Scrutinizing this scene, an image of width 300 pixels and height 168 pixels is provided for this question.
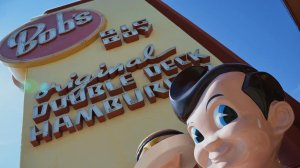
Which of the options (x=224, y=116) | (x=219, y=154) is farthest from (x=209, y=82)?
(x=219, y=154)

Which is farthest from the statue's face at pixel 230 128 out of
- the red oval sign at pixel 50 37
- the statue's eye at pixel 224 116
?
the red oval sign at pixel 50 37

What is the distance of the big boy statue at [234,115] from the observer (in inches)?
67.6

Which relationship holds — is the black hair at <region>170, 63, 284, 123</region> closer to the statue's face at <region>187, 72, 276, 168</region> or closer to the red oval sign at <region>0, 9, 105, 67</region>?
the statue's face at <region>187, 72, 276, 168</region>

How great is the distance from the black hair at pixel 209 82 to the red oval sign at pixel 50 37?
2.67 m

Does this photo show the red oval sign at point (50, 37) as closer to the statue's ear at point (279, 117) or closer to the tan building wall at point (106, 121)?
the tan building wall at point (106, 121)

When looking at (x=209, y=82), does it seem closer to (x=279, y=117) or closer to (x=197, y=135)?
(x=197, y=135)

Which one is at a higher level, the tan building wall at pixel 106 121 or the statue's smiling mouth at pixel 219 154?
the statue's smiling mouth at pixel 219 154

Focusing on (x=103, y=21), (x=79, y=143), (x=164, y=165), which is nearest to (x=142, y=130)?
(x=79, y=143)

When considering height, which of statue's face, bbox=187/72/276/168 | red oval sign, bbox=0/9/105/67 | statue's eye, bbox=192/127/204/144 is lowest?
red oval sign, bbox=0/9/105/67

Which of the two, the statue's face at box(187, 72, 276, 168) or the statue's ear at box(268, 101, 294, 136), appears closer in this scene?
the statue's face at box(187, 72, 276, 168)

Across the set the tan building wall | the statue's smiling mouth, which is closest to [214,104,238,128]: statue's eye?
the statue's smiling mouth

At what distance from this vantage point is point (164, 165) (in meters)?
2.00

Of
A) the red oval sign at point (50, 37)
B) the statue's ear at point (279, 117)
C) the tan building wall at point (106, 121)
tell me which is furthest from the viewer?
the red oval sign at point (50, 37)

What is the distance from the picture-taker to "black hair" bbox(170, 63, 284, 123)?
1827 mm
